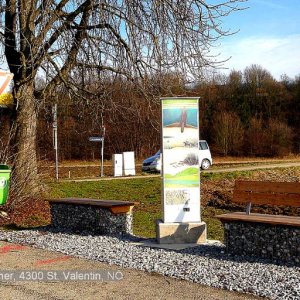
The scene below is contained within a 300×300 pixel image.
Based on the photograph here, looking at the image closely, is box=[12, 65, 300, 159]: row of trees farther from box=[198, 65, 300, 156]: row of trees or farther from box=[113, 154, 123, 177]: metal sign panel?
box=[113, 154, 123, 177]: metal sign panel

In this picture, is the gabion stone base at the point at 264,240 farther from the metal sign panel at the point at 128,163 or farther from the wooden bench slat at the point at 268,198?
the metal sign panel at the point at 128,163

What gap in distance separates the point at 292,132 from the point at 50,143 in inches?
1247

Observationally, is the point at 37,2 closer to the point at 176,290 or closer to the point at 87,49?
the point at 87,49

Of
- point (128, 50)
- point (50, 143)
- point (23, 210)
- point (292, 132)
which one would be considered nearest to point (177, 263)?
point (23, 210)

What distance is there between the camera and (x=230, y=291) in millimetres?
6289

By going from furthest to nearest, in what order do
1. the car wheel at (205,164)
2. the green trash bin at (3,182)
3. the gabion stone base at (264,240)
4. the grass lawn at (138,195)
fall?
the car wheel at (205,164) < the grass lawn at (138,195) < the green trash bin at (3,182) < the gabion stone base at (264,240)

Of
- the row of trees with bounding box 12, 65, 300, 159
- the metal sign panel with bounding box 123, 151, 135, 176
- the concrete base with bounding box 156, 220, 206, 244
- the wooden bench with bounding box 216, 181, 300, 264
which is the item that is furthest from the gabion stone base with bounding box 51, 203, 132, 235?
the row of trees with bounding box 12, 65, 300, 159

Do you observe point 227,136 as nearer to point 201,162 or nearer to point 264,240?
point 201,162

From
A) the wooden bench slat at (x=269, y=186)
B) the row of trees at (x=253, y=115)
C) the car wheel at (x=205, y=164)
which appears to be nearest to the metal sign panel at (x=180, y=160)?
the wooden bench slat at (x=269, y=186)

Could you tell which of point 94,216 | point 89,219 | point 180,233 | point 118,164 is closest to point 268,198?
point 180,233

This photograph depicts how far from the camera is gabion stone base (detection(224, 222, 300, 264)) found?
7.65m

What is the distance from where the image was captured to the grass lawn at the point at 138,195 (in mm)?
13625

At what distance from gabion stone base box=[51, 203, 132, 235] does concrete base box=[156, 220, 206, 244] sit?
1333mm

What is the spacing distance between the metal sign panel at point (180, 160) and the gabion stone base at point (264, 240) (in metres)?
1.14
